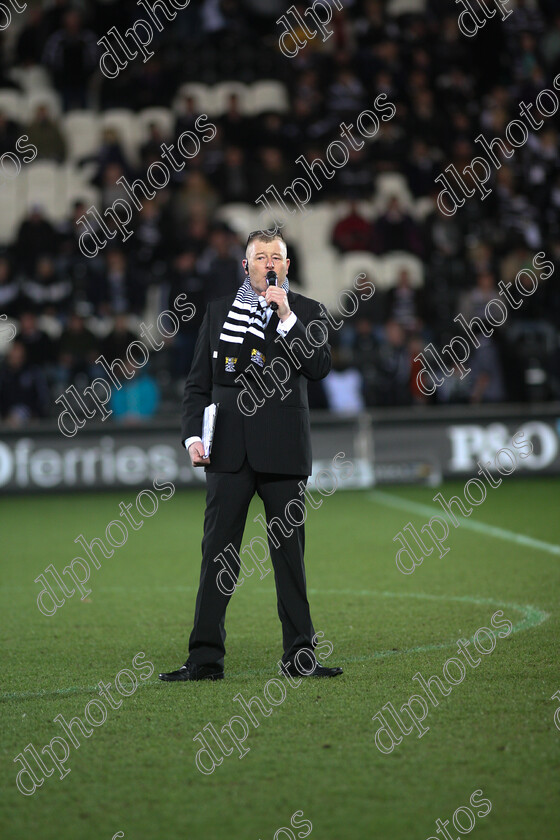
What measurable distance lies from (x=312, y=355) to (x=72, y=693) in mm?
1930

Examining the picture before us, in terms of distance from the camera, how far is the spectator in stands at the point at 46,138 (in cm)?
1908

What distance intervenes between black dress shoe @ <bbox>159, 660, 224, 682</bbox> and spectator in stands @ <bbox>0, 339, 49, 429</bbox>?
1076cm

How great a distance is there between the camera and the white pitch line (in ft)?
32.1

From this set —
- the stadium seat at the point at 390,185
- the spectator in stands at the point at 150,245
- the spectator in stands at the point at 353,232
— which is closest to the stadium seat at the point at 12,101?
the spectator in stands at the point at 150,245

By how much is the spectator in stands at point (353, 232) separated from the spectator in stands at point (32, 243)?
4.61m

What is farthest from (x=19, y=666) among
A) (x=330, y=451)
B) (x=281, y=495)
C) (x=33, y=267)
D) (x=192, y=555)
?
(x=33, y=267)

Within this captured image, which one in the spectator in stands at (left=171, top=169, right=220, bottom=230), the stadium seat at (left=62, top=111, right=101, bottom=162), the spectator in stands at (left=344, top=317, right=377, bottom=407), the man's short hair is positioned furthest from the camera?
A: the stadium seat at (left=62, top=111, right=101, bottom=162)

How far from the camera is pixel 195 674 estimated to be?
5328 mm

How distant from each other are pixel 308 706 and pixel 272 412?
54.7 inches

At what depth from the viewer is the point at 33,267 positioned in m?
17.1

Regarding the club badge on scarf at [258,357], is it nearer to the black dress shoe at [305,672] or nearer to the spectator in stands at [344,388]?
the black dress shoe at [305,672]

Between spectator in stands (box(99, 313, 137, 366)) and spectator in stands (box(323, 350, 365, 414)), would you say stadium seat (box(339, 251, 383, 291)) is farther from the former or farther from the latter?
spectator in stands (box(99, 313, 137, 366))

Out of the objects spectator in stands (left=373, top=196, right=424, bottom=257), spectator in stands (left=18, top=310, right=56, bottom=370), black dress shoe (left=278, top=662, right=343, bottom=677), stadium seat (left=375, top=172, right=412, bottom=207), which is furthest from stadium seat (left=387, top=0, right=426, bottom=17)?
black dress shoe (left=278, top=662, right=343, bottom=677)

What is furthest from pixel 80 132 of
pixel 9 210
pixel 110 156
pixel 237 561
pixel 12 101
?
pixel 237 561
